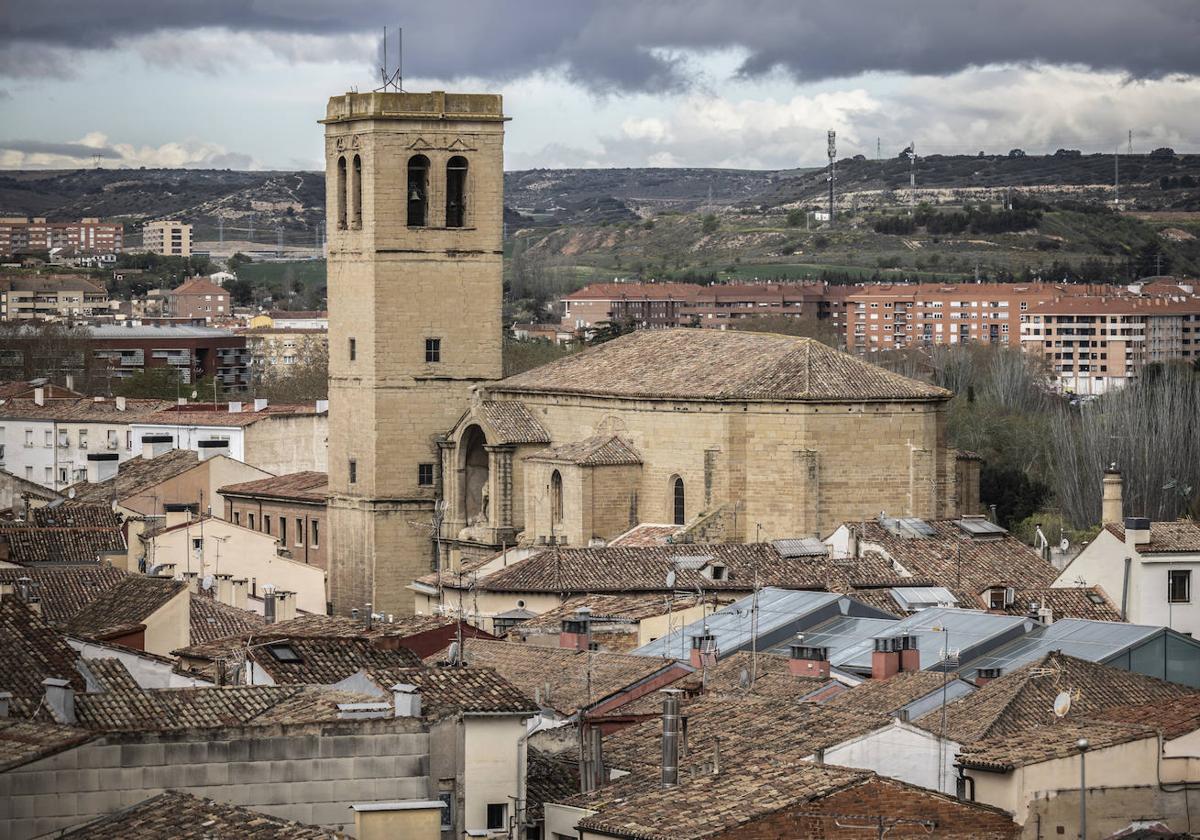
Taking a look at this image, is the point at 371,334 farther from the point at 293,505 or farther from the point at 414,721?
the point at 414,721

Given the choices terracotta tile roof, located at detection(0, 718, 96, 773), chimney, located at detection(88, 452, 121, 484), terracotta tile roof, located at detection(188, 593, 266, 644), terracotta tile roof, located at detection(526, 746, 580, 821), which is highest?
terracotta tile roof, located at detection(0, 718, 96, 773)

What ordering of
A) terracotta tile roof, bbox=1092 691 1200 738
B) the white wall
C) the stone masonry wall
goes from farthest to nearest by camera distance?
the white wall, terracotta tile roof, bbox=1092 691 1200 738, the stone masonry wall

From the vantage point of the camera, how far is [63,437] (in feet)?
289

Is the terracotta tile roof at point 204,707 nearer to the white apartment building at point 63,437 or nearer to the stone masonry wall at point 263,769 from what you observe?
the stone masonry wall at point 263,769

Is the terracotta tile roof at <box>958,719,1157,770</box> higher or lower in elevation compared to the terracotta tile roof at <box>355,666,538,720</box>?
lower

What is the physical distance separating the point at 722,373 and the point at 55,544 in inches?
728

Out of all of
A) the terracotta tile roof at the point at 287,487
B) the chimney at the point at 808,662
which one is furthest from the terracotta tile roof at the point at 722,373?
the chimney at the point at 808,662

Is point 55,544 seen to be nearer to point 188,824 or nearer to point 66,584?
point 66,584

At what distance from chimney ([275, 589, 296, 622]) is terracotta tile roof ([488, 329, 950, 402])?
36.4 ft

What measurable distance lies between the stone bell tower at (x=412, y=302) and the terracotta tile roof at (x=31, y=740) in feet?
145

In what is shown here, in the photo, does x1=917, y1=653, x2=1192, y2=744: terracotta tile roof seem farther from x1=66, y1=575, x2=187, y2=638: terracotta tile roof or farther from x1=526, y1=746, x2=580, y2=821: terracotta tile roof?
x1=66, y1=575, x2=187, y2=638: terracotta tile roof

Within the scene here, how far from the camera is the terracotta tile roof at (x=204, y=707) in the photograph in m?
22.7

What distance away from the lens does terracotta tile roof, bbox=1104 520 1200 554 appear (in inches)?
1810

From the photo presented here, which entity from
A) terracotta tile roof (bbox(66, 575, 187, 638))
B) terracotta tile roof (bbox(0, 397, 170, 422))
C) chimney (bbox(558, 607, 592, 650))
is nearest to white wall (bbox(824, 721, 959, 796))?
terracotta tile roof (bbox(66, 575, 187, 638))
